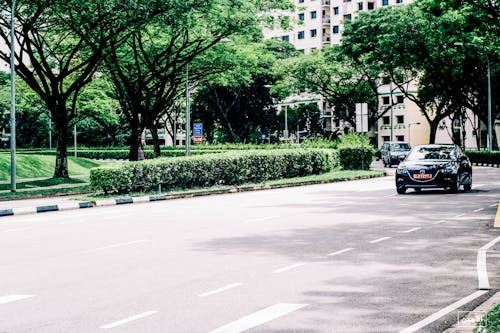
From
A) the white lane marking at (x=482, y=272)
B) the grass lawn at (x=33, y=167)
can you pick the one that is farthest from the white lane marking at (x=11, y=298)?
the grass lawn at (x=33, y=167)

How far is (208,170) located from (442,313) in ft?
71.7

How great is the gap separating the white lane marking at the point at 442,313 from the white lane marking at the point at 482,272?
25cm

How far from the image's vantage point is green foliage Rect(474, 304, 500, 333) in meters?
5.44

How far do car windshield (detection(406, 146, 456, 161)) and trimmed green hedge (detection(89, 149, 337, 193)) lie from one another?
7.72 m

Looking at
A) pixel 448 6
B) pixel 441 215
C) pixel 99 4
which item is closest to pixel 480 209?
pixel 441 215

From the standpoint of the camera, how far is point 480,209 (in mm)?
18078

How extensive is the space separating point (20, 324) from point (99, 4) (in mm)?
23514

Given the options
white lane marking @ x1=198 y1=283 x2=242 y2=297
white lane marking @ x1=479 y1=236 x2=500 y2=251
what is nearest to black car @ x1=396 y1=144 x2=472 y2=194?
white lane marking @ x1=479 y1=236 x2=500 y2=251

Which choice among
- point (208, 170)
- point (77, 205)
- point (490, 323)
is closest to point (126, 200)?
point (77, 205)

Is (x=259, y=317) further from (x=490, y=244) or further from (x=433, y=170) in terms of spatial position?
(x=433, y=170)

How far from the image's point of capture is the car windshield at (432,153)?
948 inches

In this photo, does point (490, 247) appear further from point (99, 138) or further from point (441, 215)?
point (99, 138)

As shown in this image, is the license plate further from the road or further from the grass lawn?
the grass lawn

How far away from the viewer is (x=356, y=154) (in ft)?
131
